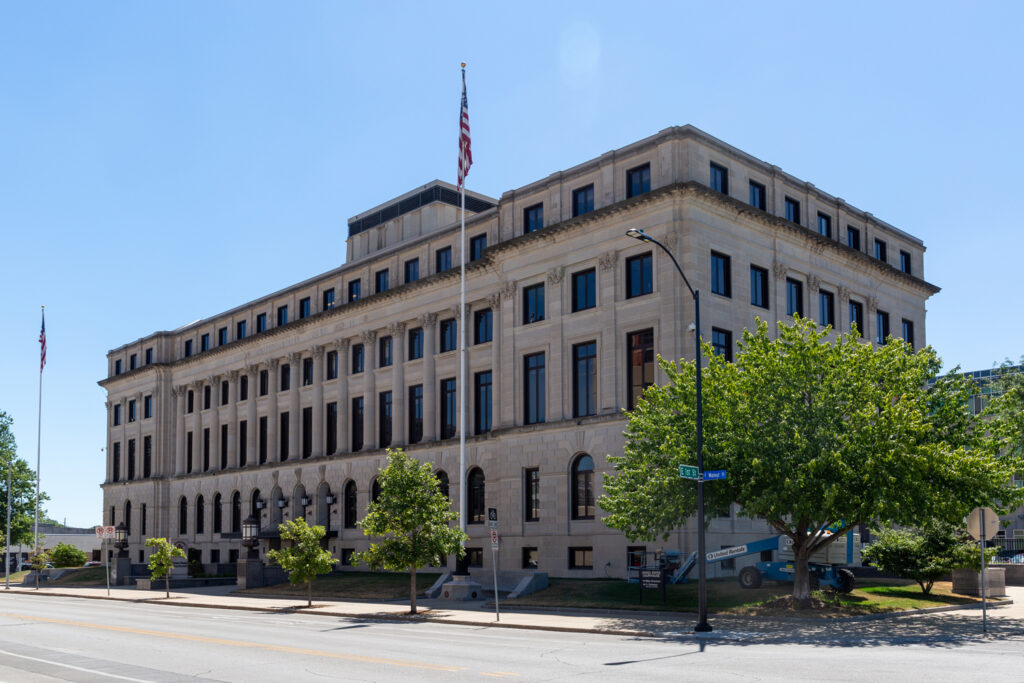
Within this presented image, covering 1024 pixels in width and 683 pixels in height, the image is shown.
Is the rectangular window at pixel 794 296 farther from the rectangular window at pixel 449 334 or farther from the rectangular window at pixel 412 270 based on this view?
the rectangular window at pixel 412 270

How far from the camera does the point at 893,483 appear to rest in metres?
28.9

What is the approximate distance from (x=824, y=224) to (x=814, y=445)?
25.7 m

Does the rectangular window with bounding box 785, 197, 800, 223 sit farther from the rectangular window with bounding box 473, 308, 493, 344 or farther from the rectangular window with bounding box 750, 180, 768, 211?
the rectangular window with bounding box 473, 308, 493, 344

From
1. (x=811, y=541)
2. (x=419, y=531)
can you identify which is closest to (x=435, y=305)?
(x=419, y=531)

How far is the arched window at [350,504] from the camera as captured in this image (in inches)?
2589

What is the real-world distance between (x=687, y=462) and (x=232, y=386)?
5504 cm

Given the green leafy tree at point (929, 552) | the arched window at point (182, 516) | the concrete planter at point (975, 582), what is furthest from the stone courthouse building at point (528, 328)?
the concrete planter at point (975, 582)

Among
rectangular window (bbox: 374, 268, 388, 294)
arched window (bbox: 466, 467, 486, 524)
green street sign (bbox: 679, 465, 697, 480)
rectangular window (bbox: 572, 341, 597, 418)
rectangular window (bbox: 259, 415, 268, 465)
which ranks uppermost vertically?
rectangular window (bbox: 374, 268, 388, 294)

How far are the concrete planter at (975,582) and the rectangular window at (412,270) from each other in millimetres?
35126

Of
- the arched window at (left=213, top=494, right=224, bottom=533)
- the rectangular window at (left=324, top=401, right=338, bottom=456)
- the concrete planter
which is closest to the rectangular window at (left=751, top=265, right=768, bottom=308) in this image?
the concrete planter

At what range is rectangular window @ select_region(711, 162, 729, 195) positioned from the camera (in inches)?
1829

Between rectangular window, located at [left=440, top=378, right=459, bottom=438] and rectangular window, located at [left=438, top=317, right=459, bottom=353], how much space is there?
1979 millimetres

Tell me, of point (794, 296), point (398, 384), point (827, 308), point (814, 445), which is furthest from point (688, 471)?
point (398, 384)

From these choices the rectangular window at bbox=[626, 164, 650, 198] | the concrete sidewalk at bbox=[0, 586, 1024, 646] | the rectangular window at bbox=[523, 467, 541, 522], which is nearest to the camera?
the concrete sidewalk at bbox=[0, 586, 1024, 646]
